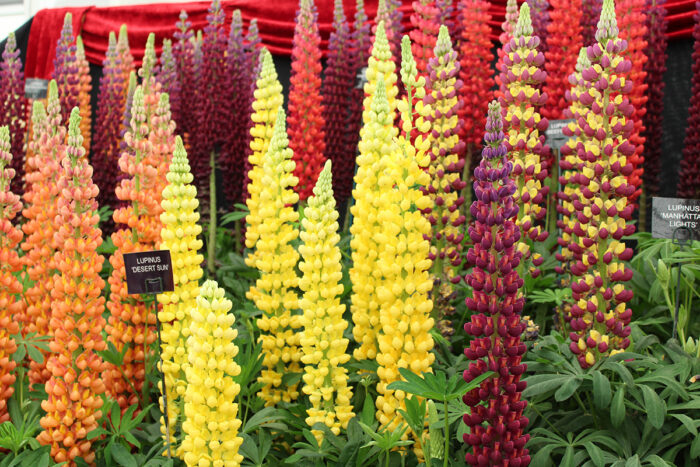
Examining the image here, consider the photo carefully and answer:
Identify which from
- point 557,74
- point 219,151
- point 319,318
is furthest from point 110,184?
point 557,74

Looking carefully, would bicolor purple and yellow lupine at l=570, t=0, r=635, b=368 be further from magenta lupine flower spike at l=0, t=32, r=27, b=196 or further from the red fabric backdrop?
magenta lupine flower spike at l=0, t=32, r=27, b=196

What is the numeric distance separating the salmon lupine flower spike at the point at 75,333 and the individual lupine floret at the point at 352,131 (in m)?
1.70

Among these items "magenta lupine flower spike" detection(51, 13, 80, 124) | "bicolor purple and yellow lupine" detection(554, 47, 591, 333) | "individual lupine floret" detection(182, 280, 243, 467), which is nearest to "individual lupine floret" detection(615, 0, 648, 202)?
"bicolor purple and yellow lupine" detection(554, 47, 591, 333)

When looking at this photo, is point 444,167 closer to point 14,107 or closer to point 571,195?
point 571,195

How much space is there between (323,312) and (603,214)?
1.00 meters

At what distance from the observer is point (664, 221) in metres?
2.37

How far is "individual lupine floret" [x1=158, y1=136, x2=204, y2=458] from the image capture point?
2.16 m

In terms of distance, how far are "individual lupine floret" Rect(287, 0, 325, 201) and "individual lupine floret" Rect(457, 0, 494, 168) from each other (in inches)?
29.9

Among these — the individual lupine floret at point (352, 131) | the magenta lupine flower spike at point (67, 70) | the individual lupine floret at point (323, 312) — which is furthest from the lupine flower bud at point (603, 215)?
the magenta lupine flower spike at point (67, 70)

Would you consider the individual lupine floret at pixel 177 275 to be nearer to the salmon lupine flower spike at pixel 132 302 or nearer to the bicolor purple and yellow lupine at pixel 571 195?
the salmon lupine flower spike at pixel 132 302

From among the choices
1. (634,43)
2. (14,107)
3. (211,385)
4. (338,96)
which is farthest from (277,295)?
(14,107)

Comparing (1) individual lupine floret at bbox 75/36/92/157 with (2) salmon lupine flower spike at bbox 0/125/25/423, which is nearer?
(2) salmon lupine flower spike at bbox 0/125/25/423

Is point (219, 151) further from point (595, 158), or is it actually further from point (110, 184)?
point (595, 158)

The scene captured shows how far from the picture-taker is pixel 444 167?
2.65 metres
